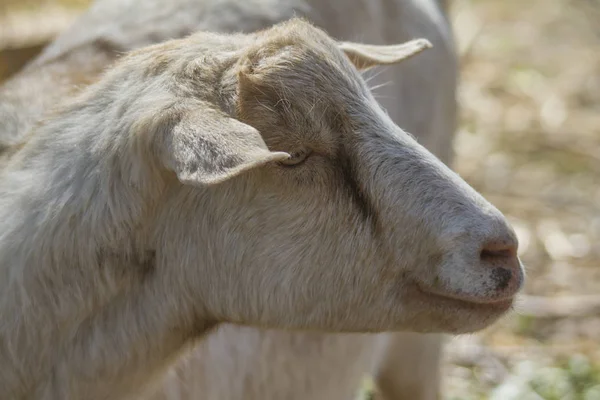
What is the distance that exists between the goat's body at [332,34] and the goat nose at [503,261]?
0.97m

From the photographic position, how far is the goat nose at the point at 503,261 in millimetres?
2578

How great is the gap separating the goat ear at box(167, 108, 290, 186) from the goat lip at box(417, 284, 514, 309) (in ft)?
1.88

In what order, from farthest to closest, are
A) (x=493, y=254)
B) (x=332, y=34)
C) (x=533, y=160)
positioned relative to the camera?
(x=533, y=160)
(x=332, y=34)
(x=493, y=254)

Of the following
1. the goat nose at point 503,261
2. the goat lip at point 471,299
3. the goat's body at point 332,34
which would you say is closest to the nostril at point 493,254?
the goat nose at point 503,261

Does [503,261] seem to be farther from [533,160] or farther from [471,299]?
[533,160]

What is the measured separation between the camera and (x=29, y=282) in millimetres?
2627

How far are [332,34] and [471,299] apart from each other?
156cm

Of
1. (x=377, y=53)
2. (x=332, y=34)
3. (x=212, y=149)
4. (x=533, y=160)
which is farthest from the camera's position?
(x=533, y=160)

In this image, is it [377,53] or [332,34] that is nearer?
[377,53]

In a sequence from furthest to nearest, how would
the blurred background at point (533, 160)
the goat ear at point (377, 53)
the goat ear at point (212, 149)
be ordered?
the blurred background at point (533, 160), the goat ear at point (377, 53), the goat ear at point (212, 149)

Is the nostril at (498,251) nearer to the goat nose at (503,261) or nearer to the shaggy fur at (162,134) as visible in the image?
the goat nose at (503,261)

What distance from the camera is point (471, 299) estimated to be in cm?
262

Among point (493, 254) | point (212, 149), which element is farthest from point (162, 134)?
point (493, 254)

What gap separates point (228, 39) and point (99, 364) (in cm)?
92
